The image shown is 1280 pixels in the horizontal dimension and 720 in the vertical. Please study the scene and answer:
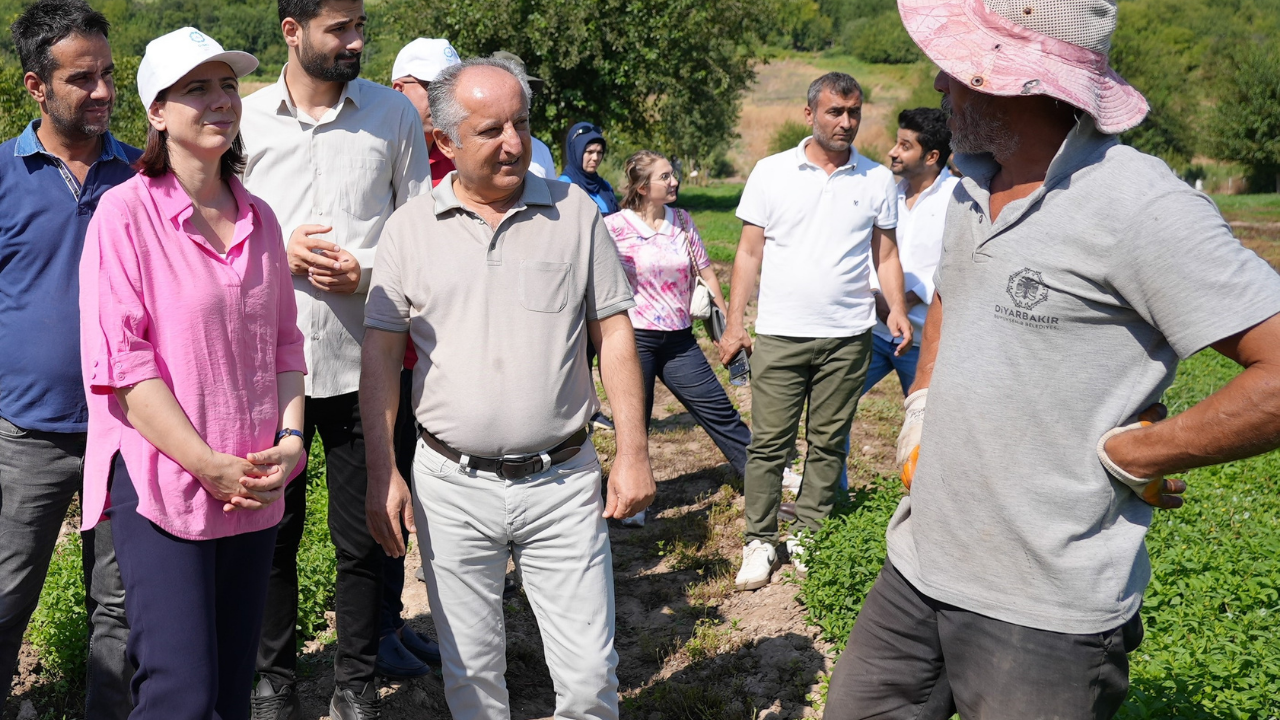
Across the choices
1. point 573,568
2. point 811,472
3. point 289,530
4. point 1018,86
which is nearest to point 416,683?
point 289,530

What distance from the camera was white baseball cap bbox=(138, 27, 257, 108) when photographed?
8.64 feet

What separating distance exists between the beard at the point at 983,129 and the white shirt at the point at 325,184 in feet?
6.60

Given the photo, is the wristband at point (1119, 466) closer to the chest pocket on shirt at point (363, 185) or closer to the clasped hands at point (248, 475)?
the clasped hands at point (248, 475)

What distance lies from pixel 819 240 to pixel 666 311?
1.21m

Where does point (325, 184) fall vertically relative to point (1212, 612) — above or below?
above

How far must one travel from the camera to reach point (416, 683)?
4.14 m

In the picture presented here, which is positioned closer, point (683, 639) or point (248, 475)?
point (248, 475)

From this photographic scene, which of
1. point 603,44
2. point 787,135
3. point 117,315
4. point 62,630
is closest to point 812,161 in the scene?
point 117,315

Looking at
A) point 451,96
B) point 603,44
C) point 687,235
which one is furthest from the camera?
point 603,44

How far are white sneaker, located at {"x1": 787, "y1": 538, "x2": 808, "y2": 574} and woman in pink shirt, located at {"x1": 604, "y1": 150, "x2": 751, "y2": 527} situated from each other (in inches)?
31.4

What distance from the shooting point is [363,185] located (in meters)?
3.53

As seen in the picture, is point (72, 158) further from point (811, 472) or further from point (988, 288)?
point (811, 472)

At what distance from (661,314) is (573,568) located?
312 cm

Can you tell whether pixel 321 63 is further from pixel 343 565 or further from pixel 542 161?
pixel 542 161
